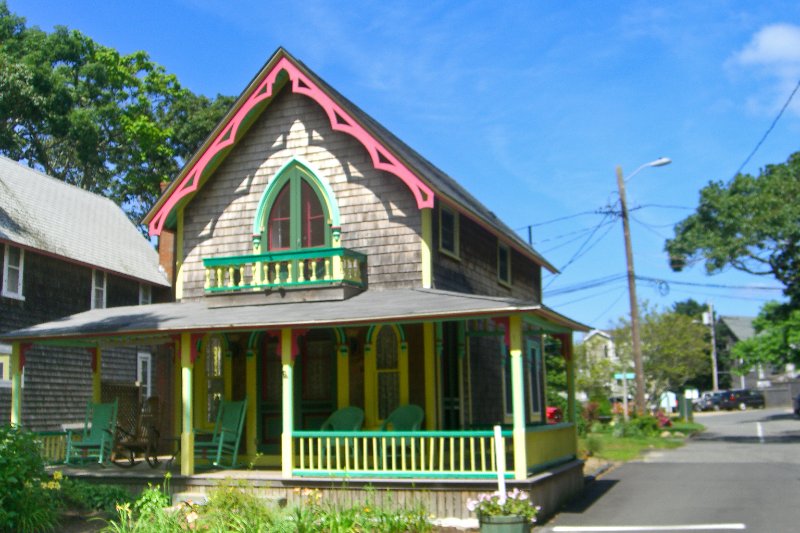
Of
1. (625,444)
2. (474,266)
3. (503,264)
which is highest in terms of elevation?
(503,264)

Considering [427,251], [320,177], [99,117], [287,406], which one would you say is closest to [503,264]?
[427,251]

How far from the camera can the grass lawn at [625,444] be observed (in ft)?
81.9

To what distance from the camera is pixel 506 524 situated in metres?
11.1

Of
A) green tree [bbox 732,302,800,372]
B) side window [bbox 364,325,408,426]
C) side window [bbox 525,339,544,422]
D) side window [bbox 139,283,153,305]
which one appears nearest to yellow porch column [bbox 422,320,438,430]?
side window [bbox 364,325,408,426]

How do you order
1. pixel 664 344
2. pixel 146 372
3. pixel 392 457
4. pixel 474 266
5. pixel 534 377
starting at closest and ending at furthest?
pixel 392 457, pixel 474 266, pixel 534 377, pixel 146 372, pixel 664 344

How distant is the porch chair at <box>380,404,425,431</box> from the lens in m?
15.0

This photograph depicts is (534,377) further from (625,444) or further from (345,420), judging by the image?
(345,420)

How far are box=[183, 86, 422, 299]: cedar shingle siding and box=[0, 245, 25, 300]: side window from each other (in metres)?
7.52

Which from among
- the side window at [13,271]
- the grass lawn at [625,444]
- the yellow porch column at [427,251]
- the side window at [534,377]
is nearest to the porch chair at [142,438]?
the yellow porch column at [427,251]

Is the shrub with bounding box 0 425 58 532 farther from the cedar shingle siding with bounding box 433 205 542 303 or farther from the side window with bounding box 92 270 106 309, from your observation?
the side window with bounding box 92 270 106 309

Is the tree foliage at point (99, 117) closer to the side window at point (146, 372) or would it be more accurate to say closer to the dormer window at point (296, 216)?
the side window at point (146, 372)

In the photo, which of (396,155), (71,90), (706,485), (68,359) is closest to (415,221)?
(396,155)

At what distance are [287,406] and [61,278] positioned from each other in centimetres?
1358

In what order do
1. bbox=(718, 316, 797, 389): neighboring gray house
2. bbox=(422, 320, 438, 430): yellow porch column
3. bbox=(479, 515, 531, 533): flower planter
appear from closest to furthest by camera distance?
bbox=(479, 515, 531, 533): flower planter, bbox=(422, 320, 438, 430): yellow porch column, bbox=(718, 316, 797, 389): neighboring gray house
